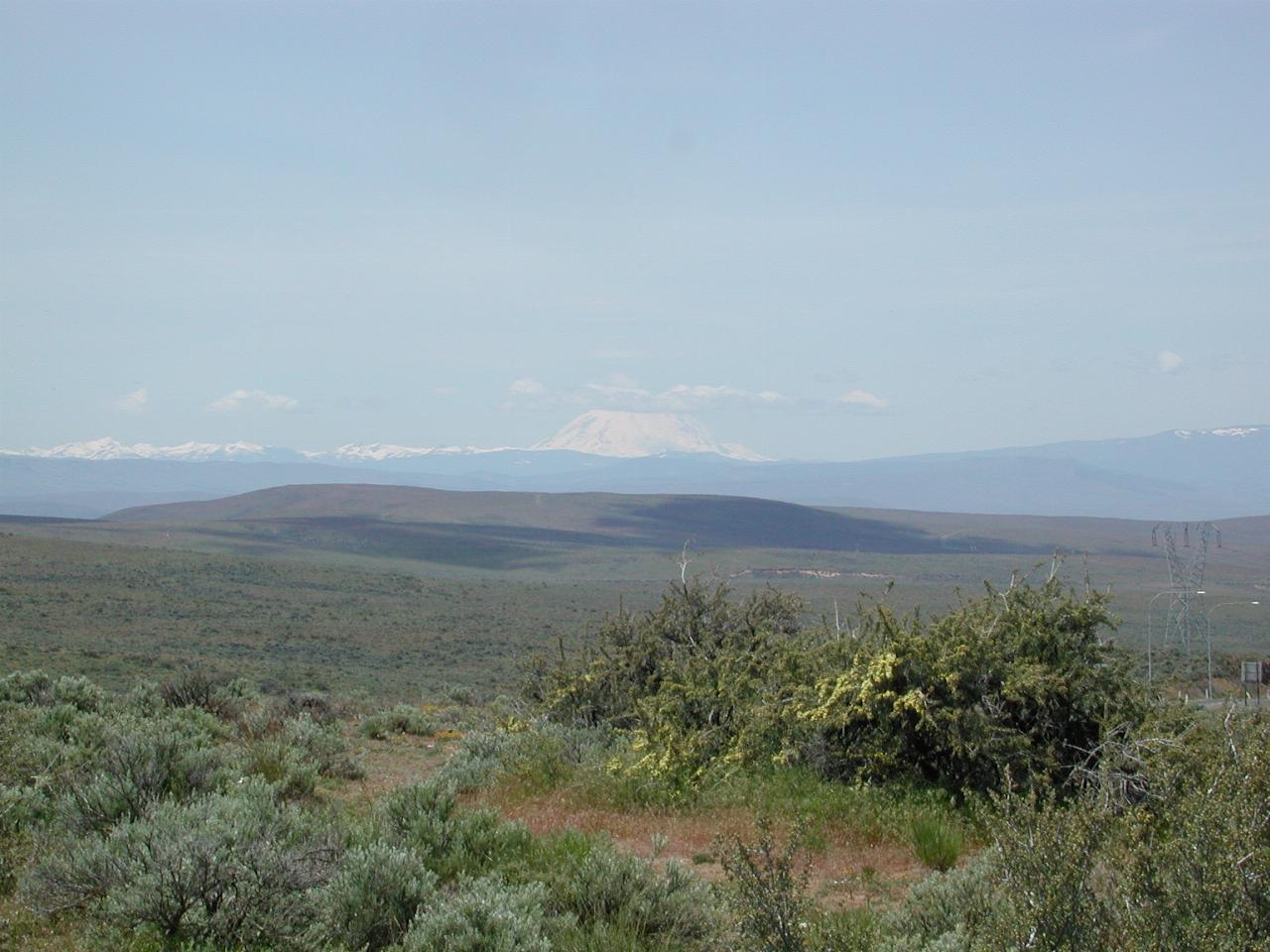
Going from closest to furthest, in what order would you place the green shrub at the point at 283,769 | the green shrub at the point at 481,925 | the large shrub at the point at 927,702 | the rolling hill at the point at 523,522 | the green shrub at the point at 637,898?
1. the green shrub at the point at 481,925
2. the green shrub at the point at 637,898
3. the large shrub at the point at 927,702
4. the green shrub at the point at 283,769
5. the rolling hill at the point at 523,522

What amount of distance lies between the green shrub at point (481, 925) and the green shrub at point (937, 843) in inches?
120

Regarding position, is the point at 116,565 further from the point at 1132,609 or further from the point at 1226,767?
the point at 1226,767

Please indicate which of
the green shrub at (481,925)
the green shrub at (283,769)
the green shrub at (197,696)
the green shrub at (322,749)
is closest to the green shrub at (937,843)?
the green shrub at (481,925)

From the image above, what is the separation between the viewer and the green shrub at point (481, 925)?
484 centimetres

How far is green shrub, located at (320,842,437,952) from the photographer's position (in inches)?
211

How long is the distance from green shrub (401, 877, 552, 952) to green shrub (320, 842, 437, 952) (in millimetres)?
253

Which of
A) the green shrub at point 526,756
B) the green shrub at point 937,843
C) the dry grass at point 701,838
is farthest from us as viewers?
the green shrub at point 526,756

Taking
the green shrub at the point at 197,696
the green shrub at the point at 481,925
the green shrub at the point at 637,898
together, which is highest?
the green shrub at the point at 481,925

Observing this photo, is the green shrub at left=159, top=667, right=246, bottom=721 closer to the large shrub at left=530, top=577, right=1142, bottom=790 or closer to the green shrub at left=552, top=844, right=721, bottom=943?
the large shrub at left=530, top=577, right=1142, bottom=790

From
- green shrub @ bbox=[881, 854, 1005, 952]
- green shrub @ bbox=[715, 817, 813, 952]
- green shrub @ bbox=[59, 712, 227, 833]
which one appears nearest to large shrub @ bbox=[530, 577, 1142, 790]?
green shrub @ bbox=[881, 854, 1005, 952]

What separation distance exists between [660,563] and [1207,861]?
305 ft

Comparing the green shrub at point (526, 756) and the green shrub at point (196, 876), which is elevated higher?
the green shrub at point (196, 876)

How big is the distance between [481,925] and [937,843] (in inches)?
139

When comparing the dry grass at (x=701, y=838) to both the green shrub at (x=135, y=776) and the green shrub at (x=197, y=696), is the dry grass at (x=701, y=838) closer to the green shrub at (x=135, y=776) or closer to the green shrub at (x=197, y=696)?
the green shrub at (x=135, y=776)
